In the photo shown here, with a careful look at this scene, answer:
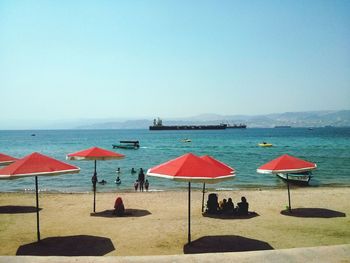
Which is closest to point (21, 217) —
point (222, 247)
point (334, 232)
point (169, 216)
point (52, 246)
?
point (52, 246)

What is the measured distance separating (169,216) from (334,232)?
566cm

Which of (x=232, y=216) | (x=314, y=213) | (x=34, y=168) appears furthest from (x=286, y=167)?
(x=34, y=168)

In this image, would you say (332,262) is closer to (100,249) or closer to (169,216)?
(100,249)

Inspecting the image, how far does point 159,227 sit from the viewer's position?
37.3 ft

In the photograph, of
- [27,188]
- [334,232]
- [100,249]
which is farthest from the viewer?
[27,188]

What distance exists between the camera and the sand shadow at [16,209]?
560 inches

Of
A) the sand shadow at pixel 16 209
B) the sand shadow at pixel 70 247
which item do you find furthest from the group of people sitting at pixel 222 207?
the sand shadow at pixel 16 209

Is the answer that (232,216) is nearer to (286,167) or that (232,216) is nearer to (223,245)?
(286,167)

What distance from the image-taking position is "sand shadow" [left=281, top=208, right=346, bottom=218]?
1329 centimetres

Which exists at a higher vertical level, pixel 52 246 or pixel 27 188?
pixel 52 246

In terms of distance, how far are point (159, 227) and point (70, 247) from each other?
3.16m

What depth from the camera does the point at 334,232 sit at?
1062 cm

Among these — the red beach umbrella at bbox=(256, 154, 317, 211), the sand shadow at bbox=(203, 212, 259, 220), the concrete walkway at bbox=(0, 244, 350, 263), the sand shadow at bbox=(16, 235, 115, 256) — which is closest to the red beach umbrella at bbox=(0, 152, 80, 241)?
the sand shadow at bbox=(16, 235, 115, 256)

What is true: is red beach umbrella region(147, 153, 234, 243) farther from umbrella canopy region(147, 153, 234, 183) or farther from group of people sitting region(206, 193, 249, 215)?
group of people sitting region(206, 193, 249, 215)
